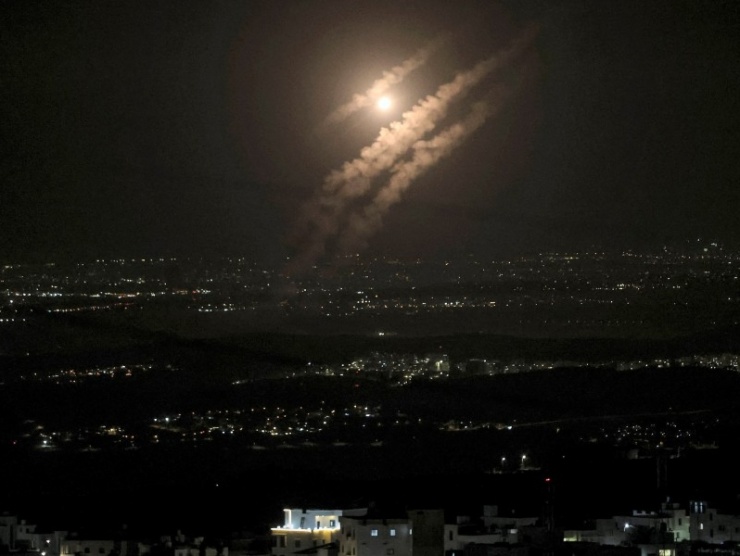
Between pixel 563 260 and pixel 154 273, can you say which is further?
pixel 563 260

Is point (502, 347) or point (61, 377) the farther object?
point (502, 347)

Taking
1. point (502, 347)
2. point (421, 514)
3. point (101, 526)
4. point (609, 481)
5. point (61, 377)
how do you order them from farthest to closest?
1. point (502, 347)
2. point (61, 377)
3. point (609, 481)
4. point (101, 526)
5. point (421, 514)

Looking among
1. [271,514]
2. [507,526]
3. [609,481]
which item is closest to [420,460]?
[609,481]

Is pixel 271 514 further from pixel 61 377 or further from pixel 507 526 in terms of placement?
pixel 61 377

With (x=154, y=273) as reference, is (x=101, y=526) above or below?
below

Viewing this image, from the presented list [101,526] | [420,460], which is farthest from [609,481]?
[101,526]

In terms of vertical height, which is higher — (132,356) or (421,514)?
(132,356)

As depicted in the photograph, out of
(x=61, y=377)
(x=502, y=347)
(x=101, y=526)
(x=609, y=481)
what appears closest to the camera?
(x=101, y=526)

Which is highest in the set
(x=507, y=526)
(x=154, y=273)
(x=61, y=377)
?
(x=154, y=273)

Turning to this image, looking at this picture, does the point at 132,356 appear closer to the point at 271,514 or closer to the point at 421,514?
the point at 271,514
